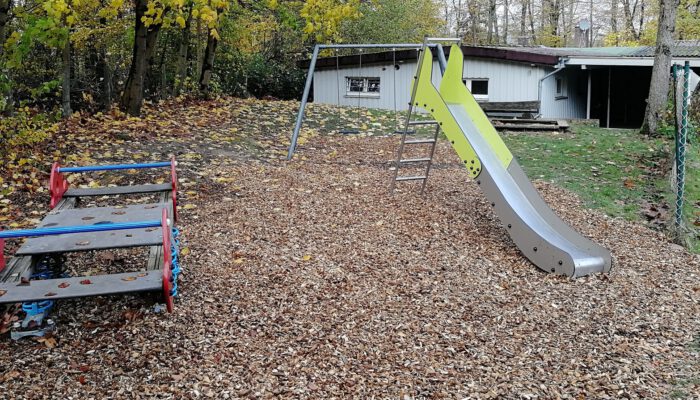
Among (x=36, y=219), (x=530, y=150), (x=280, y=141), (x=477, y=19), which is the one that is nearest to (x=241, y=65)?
(x=280, y=141)

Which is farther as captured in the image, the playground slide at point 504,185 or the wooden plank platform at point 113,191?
the wooden plank platform at point 113,191

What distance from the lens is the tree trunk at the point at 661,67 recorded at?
12.3 m

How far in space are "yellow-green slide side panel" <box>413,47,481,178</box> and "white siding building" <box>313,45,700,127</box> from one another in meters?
8.90

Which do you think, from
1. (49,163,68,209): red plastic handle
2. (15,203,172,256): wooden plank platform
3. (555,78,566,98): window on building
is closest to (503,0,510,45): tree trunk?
(555,78,566,98): window on building

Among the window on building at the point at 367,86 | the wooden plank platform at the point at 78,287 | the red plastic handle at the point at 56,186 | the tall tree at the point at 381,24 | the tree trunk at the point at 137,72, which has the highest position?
the tall tree at the point at 381,24

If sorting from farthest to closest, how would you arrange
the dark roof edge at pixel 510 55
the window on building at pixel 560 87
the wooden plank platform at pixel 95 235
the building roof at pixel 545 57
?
the window on building at pixel 560 87 → the dark roof edge at pixel 510 55 → the building roof at pixel 545 57 → the wooden plank platform at pixel 95 235

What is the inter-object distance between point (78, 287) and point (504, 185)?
4276 mm

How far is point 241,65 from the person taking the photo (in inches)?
862

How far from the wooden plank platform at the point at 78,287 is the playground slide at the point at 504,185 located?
333 centimetres

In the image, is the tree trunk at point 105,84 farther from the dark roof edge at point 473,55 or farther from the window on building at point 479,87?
the window on building at point 479,87

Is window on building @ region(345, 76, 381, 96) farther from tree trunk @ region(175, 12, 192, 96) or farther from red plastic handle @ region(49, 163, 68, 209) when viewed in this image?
red plastic handle @ region(49, 163, 68, 209)

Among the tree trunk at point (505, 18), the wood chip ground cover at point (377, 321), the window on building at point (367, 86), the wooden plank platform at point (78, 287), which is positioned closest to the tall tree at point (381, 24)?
the window on building at point (367, 86)

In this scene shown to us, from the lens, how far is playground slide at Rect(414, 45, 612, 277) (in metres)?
5.42

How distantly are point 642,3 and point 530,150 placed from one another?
30545 millimetres
